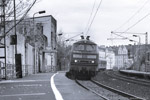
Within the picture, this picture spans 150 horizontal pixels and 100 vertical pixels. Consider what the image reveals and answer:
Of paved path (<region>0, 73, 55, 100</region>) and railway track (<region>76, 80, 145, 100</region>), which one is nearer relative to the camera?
paved path (<region>0, 73, 55, 100</region>)

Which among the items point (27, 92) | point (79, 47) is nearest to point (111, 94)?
point (27, 92)

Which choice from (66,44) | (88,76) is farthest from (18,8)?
(66,44)

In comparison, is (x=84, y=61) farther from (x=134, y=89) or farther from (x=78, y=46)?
(x=134, y=89)

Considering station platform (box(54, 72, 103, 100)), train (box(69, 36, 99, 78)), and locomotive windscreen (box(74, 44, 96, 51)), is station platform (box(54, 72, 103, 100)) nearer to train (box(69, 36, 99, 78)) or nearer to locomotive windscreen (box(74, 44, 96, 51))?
train (box(69, 36, 99, 78))

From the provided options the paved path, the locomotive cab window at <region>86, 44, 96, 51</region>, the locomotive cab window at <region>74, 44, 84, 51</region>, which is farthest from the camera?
the locomotive cab window at <region>74, 44, 84, 51</region>

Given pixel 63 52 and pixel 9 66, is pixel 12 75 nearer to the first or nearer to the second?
pixel 9 66

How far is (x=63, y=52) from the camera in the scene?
9581cm

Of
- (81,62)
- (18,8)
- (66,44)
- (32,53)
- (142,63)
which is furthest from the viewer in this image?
(66,44)

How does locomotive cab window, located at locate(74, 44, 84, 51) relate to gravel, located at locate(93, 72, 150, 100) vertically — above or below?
above

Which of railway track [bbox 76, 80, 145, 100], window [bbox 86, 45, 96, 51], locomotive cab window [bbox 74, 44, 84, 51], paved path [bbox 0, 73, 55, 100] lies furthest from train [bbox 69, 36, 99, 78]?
paved path [bbox 0, 73, 55, 100]

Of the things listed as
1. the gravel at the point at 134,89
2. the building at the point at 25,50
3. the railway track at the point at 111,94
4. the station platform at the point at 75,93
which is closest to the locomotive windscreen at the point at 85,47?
the gravel at the point at 134,89

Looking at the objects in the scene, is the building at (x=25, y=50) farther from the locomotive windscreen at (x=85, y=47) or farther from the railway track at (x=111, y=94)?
the railway track at (x=111, y=94)

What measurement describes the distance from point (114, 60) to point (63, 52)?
10670 cm

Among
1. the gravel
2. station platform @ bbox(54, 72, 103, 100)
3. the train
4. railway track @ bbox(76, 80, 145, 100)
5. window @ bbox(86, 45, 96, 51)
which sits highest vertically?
window @ bbox(86, 45, 96, 51)
